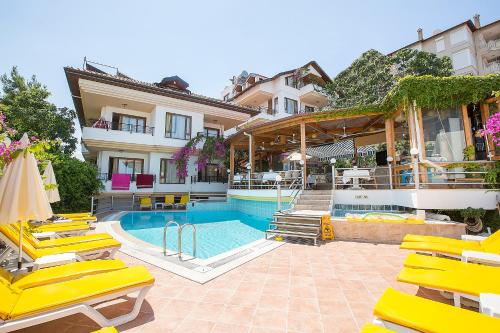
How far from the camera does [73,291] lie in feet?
9.06

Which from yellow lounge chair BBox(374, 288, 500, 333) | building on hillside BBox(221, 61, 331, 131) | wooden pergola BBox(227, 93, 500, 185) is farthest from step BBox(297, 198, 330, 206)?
building on hillside BBox(221, 61, 331, 131)

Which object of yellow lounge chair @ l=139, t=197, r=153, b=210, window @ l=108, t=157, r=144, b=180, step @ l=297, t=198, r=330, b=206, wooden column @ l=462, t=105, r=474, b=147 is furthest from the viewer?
window @ l=108, t=157, r=144, b=180

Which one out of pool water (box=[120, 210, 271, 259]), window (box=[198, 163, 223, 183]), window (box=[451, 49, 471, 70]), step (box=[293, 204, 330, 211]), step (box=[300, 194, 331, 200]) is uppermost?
window (box=[451, 49, 471, 70])

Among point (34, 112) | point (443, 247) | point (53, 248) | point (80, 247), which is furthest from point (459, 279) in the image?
point (34, 112)

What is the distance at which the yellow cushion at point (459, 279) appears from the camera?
8.90 ft

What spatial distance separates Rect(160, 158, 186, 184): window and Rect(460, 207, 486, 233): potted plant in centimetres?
1846

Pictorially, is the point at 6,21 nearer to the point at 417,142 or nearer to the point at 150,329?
the point at 150,329

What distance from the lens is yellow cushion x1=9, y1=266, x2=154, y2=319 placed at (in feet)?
8.04

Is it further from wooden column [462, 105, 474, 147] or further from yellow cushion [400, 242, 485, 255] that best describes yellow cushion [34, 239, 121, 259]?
wooden column [462, 105, 474, 147]

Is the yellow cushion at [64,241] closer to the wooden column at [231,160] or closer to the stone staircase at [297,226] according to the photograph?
the stone staircase at [297,226]

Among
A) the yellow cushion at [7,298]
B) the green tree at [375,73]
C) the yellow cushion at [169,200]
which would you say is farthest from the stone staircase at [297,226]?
the green tree at [375,73]

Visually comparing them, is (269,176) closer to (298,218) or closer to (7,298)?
(298,218)

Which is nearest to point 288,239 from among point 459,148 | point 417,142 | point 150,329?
point 150,329

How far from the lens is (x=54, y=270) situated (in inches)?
137
